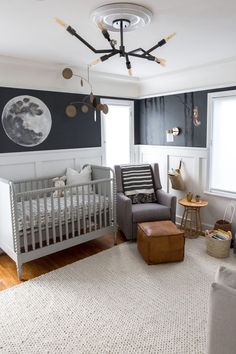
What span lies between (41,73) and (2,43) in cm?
92

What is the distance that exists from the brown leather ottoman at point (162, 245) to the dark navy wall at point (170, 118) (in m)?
1.56

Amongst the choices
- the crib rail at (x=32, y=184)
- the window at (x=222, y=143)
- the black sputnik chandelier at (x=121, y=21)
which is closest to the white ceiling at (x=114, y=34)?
the black sputnik chandelier at (x=121, y=21)

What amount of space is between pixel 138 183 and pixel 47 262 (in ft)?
5.69

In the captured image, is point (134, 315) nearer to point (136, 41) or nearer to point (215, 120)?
point (136, 41)

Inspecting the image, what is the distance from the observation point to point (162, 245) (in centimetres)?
302

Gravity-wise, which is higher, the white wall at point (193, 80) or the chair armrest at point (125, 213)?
the white wall at point (193, 80)

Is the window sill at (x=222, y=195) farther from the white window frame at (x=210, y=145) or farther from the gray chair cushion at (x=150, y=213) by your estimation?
the gray chair cushion at (x=150, y=213)

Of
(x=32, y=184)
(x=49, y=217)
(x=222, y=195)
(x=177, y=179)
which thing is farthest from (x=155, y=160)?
(x=49, y=217)

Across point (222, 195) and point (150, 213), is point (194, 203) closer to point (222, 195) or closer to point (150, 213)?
point (222, 195)

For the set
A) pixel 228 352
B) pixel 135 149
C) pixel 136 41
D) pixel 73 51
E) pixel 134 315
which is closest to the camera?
pixel 228 352

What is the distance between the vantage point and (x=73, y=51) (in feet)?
9.86

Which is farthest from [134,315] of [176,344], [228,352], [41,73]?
[41,73]

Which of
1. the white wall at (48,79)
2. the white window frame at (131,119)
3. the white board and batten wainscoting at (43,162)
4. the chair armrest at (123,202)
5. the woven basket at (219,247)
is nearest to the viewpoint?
the woven basket at (219,247)

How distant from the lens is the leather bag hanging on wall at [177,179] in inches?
165
